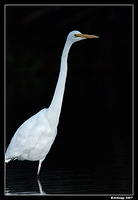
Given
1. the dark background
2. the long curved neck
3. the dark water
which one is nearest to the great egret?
the long curved neck

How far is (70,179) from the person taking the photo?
4738 mm

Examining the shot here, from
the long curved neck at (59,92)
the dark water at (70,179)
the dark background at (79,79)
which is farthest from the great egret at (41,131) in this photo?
the dark background at (79,79)

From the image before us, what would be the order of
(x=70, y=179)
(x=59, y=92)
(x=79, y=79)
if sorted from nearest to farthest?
(x=70, y=179) < (x=59, y=92) < (x=79, y=79)

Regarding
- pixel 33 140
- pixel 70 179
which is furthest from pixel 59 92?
pixel 70 179

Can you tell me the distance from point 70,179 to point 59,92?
38.2 inches

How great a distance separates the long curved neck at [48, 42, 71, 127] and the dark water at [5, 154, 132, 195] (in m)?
0.64

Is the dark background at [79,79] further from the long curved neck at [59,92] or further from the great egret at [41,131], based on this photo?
the long curved neck at [59,92]

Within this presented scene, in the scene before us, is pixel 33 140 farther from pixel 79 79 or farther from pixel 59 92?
pixel 79 79

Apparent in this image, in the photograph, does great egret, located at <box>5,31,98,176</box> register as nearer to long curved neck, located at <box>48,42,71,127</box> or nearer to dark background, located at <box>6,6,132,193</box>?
long curved neck, located at <box>48,42,71,127</box>

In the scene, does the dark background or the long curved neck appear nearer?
the long curved neck

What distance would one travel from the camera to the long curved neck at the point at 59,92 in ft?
16.0

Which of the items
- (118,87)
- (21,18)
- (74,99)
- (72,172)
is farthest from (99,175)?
Answer: (21,18)

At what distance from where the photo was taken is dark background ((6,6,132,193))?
6.36 metres

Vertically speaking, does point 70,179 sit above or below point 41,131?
below
